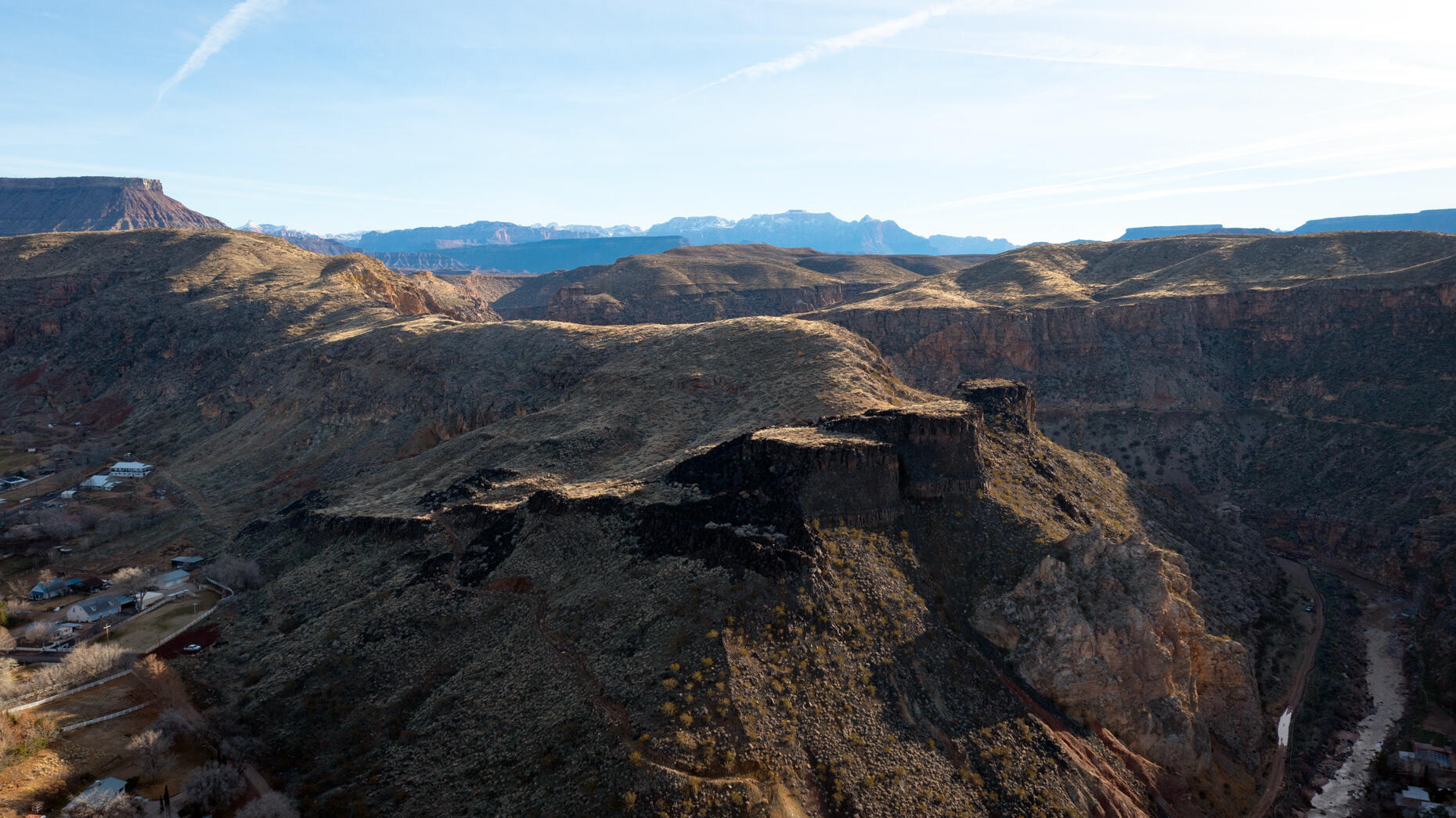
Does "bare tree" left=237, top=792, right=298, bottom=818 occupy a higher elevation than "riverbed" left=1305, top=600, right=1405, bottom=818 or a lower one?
higher

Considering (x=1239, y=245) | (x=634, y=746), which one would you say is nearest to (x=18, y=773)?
(x=634, y=746)

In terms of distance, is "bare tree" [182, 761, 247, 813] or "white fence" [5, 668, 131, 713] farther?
"white fence" [5, 668, 131, 713]

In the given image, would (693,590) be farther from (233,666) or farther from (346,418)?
(346,418)

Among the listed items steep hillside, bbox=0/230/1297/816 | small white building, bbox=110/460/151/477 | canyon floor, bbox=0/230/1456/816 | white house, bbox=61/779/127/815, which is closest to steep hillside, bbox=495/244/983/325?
canyon floor, bbox=0/230/1456/816

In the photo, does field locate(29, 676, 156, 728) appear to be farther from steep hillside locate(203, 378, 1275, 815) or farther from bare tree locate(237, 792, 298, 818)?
bare tree locate(237, 792, 298, 818)

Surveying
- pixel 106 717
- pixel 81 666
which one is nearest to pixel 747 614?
pixel 106 717

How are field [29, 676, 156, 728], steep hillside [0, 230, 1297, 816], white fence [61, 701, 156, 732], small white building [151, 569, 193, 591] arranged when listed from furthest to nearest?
small white building [151, 569, 193, 591]
field [29, 676, 156, 728]
white fence [61, 701, 156, 732]
steep hillside [0, 230, 1297, 816]

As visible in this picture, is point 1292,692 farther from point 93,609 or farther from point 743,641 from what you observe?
point 93,609

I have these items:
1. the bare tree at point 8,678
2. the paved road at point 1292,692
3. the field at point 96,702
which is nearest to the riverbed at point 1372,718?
the paved road at point 1292,692
